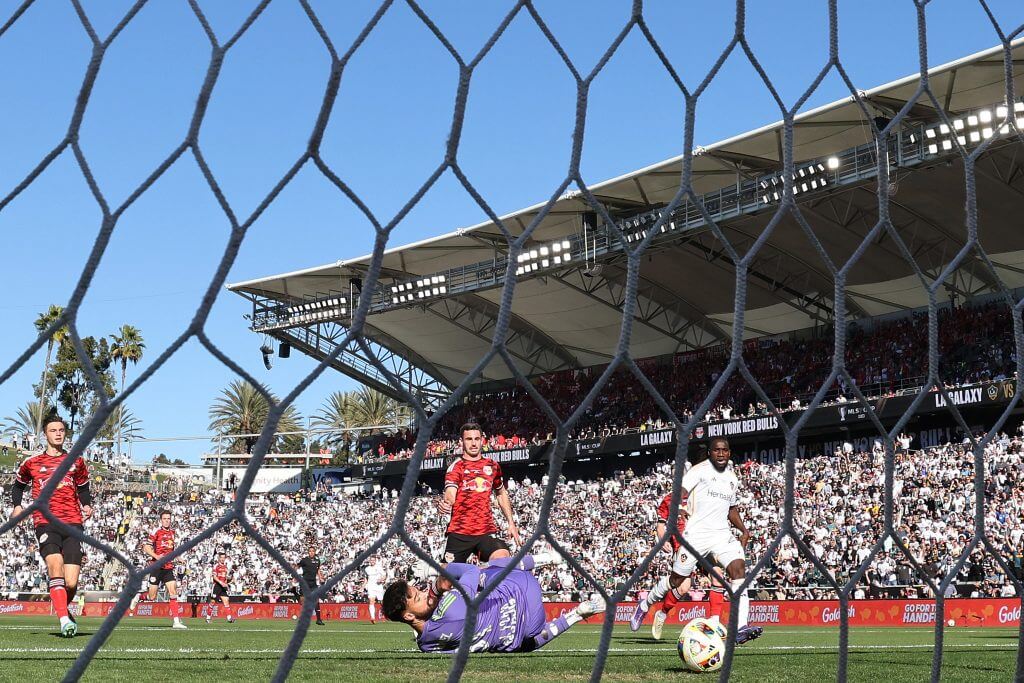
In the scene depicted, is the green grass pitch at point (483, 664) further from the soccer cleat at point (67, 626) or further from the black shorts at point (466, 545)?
the black shorts at point (466, 545)

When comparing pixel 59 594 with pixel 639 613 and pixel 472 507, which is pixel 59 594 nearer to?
pixel 472 507

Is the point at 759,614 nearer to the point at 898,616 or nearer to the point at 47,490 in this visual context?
the point at 898,616

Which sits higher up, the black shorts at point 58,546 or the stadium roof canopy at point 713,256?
the stadium roof canopy at point 713,256

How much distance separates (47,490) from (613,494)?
2628cm

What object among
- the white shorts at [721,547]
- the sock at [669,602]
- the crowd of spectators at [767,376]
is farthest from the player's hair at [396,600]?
the crowd of spectators at [767,376]

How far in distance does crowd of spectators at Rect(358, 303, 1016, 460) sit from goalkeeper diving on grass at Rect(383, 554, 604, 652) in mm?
16751

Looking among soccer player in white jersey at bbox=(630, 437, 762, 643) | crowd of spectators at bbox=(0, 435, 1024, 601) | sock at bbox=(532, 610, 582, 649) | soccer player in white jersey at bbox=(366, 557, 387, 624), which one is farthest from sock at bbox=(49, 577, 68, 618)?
soccer player in white jersey at bbox=(366, 557, 387, 624)

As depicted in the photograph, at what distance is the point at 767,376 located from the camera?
30828 millimetres

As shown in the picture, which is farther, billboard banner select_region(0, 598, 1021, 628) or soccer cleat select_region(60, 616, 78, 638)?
billboard banner select_region(0, 598, 1021, 628)

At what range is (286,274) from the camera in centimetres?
3466

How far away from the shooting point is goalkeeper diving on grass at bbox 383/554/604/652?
5656 millimetres

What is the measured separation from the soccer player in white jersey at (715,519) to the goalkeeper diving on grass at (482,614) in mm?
1782

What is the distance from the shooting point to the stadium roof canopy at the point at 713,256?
22625mm

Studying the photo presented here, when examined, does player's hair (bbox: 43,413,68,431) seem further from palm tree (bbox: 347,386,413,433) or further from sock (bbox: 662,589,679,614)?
palm tree (bbox: 347,386,413,433)
